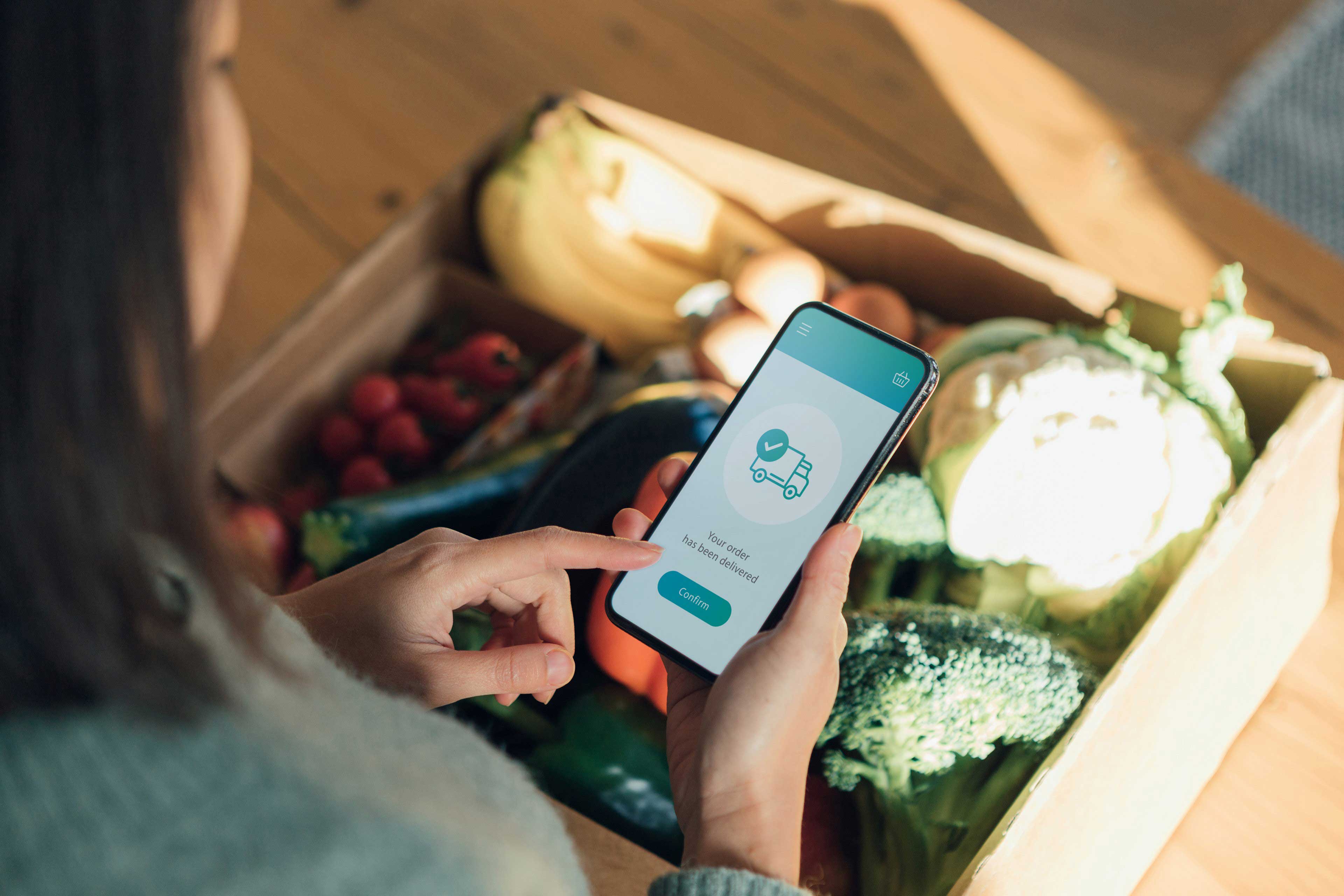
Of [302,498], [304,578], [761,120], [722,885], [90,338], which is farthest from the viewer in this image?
[761,120]

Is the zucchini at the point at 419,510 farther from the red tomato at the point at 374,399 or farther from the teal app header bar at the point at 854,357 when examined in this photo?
the teal app header bar at the point at 854,357

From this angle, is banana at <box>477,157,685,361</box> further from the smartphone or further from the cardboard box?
the smartphone

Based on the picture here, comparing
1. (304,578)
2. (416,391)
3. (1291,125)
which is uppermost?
(1291,125)

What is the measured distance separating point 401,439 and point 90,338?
2.48 ft

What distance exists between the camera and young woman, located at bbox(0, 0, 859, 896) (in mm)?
249

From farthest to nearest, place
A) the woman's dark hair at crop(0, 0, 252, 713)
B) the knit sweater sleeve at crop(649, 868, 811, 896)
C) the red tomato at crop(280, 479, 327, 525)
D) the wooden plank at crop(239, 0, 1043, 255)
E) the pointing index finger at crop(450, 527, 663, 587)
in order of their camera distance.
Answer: the wooden plank at crop(239, 0, 1043, 255) < the red tomato at crop(280, 479, 327, 525) < the pointing index finger at crop(450, 527, 663, 587) < the knit sweater sleeve at crop(649, 868, 811, 896) < the woman's dark hair at crop(0, 0, 252, 713)

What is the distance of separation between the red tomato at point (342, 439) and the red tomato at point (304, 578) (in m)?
0.14

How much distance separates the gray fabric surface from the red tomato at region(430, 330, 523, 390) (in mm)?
1278

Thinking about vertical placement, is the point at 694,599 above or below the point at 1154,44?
below

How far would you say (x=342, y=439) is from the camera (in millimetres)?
1011

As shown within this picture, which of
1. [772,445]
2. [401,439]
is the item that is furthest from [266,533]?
[772,445]

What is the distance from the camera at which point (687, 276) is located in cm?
106

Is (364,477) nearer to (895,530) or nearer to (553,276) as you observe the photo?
(553,276)

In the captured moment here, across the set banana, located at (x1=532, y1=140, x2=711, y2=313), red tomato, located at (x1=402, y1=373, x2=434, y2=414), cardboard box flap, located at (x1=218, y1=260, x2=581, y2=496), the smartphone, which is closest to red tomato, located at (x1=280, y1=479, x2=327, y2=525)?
cardboard box flap, located at (x1=218, y1=260, x2=581, y2=496)
